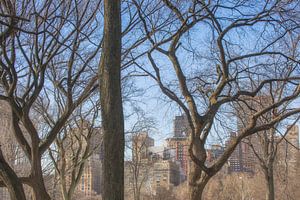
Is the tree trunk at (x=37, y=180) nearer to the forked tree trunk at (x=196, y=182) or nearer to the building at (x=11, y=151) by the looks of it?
the forked tree trunk at (x=196, y=182)

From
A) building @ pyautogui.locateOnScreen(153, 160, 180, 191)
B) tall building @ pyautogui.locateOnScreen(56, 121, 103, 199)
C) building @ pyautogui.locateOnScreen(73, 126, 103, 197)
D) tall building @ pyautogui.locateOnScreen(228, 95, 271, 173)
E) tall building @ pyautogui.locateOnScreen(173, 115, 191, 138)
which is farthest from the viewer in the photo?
building @ pyautogui.locateOnScreen(153, 160, 180, 191)

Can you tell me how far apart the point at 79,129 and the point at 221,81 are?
8775mm

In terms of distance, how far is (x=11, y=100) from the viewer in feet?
34.3

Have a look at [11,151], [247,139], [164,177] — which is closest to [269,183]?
[247,139]

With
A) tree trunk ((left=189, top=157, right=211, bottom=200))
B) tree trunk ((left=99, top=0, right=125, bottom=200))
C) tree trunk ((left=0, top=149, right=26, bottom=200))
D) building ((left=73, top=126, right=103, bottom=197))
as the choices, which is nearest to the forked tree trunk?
tree trunk ((left=189, top=157, right=211, bottom=200))

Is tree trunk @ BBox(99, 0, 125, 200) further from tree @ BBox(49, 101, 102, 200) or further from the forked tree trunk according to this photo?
tree @ BBox(49, 101, 102, 200)

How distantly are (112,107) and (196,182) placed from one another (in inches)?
232

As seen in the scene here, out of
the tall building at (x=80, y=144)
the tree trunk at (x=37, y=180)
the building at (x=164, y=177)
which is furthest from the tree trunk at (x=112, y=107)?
the building at (x=164, y=177)

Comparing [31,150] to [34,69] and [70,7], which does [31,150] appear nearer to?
[34,69]

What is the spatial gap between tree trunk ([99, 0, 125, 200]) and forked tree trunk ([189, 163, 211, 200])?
5677 mm

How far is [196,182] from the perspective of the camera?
1113cm

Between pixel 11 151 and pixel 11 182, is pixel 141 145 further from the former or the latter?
pixel 11 182

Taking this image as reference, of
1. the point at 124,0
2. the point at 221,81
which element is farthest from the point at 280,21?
the point at 124,0

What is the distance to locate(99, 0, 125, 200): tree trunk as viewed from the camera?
555 cm
